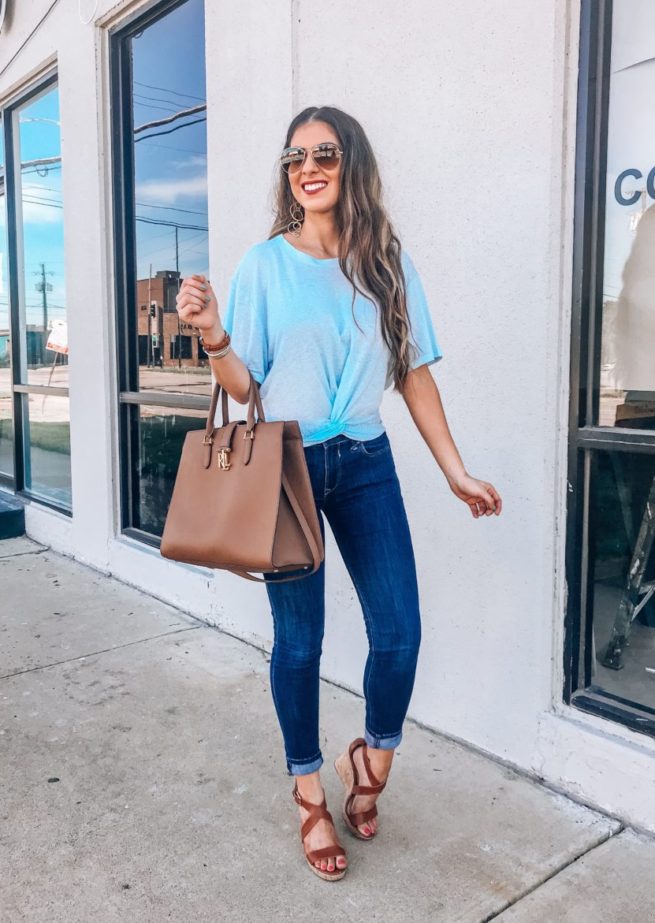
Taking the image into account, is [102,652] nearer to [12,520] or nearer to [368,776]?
[368,776]

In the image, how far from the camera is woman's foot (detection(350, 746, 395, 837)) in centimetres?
223

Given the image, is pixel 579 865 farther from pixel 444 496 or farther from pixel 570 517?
pixel 444 496

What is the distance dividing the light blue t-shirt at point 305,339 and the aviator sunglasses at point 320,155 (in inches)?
7.8

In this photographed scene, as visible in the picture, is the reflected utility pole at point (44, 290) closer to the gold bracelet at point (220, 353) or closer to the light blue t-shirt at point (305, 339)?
the light blue t-shirt at point (305, 339)

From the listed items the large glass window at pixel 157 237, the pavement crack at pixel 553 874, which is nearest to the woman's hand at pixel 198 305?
the pavement crack at pixel 553 874

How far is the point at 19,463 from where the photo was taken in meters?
6.30

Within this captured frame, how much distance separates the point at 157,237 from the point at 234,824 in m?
3.23

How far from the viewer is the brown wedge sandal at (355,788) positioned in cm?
225

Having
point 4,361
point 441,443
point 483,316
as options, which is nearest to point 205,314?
point 441,443

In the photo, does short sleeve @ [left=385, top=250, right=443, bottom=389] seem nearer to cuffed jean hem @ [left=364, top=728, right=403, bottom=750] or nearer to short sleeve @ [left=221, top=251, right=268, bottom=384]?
short sleeve @ [left=221, top=251, right=268, bottom=384]

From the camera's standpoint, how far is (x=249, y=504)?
1886mm

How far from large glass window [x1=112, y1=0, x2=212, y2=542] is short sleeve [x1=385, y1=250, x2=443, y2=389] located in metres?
2.23

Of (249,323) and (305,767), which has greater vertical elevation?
(249,323)

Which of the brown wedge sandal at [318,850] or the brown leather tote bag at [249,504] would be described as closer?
the brown leather tote bag at [249,504]
